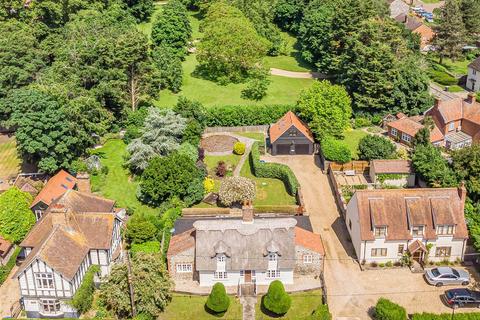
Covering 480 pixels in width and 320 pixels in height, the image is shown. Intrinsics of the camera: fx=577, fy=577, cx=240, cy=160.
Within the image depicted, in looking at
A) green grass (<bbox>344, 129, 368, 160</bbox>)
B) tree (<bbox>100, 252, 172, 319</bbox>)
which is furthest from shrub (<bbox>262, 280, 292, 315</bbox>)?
green grass (<bbox>344, 129, 368, 160</bbox>)

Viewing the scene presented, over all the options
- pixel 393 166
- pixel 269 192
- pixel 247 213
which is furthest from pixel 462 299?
pixel 269 192

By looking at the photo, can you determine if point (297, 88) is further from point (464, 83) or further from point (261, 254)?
point (261, 254)

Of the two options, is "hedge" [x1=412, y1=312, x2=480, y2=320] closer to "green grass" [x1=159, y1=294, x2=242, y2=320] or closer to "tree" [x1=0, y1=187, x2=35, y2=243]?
"green grass" [x1=159, y1=294, x2=242, y2=320]

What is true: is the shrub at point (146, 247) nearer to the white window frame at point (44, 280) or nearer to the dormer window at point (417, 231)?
the white window frame at point (44, 280)

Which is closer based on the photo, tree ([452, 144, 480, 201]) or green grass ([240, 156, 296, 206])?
tree ([452, 144, 480, 201])

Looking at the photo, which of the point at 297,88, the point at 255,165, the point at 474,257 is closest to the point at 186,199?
the point at 255,165

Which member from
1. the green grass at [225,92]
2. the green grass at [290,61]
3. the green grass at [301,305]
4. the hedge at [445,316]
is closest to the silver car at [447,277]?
the hedge at [445,316]
